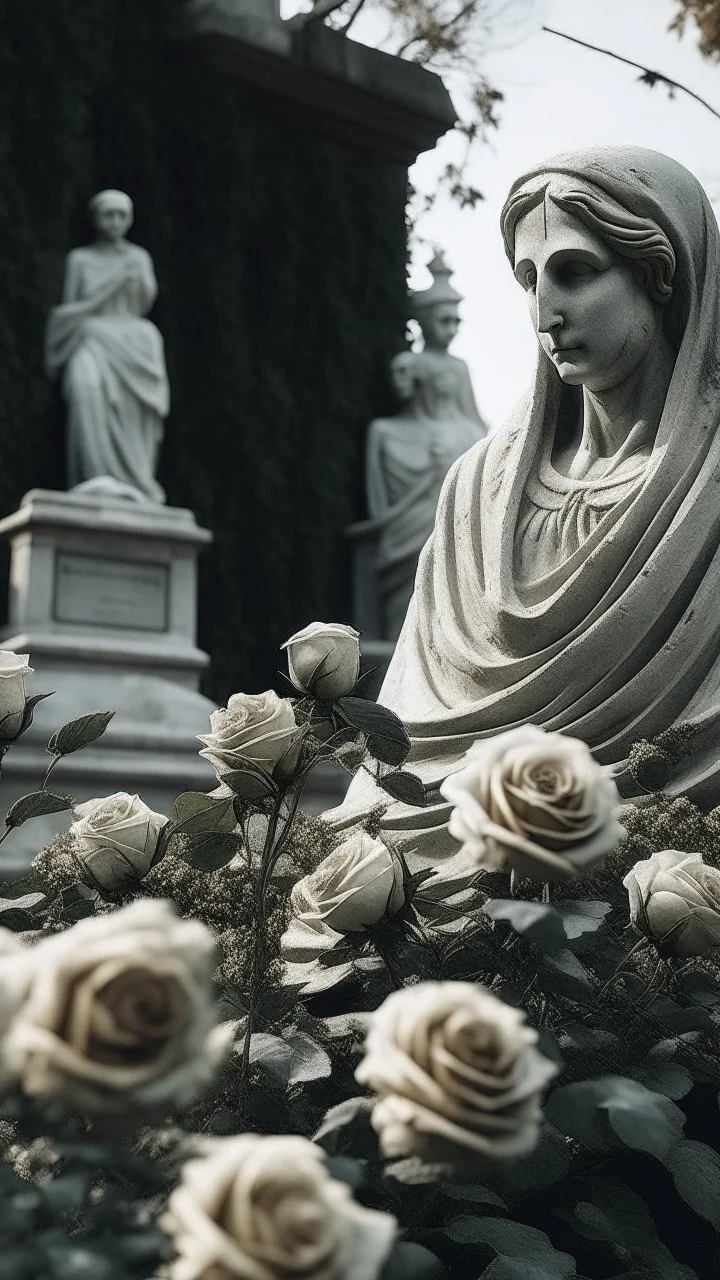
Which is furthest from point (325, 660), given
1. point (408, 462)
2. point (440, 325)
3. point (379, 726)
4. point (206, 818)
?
point (440, 325)

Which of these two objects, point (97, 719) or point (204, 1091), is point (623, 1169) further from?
point (97, 719)

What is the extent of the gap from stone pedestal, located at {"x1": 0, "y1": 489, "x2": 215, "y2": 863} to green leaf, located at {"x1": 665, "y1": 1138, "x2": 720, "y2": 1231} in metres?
7.16

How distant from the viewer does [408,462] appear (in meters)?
11.8

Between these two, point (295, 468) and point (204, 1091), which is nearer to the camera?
point (204, 1091)

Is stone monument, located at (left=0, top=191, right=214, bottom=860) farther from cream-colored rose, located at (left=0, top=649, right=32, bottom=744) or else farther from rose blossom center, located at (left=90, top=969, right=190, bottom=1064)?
rose blossom center, located at (left=90, top=969, right=190, bottom=1064)

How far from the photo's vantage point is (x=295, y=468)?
1171cm

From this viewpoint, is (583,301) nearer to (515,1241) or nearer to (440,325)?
(515,1241)

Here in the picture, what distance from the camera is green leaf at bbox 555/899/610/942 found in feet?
4.31

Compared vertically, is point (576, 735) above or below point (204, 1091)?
above

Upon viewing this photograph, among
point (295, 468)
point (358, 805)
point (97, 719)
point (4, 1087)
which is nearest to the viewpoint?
point (4, 1087)

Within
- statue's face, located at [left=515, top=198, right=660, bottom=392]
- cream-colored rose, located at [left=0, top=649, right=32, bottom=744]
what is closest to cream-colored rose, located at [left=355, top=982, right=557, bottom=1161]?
cream-colored rose, located at [left=0, top=649, right=32, bottom=744]

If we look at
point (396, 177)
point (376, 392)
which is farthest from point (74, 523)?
point (396, 177)

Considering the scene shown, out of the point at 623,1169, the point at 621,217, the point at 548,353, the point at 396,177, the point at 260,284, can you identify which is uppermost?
the point at 396,177

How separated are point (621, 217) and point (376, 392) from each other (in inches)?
405
